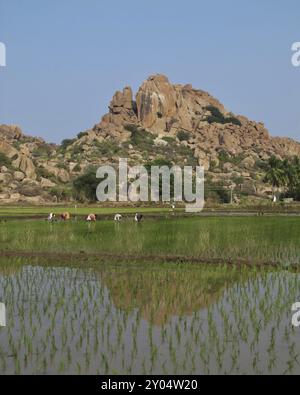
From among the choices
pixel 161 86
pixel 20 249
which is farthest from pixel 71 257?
pixel 161 86

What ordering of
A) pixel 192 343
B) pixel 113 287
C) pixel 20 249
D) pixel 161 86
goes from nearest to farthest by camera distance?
pixel 192 343 → pixel 113 287 → pixel 20 249 → pixel 161 86

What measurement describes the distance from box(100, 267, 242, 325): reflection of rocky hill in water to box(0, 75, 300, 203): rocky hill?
208ft

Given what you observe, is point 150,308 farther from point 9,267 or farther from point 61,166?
point 61,166

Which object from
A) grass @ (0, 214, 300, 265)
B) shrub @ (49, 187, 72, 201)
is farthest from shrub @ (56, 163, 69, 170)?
grass @ (0, 214, 300, 265)

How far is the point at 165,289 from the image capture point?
1265 centimetres

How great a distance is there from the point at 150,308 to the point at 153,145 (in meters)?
125

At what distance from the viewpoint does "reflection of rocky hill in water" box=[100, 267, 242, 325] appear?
1082cm

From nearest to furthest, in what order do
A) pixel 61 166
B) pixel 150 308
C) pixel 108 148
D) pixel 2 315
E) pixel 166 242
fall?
1. pixel 2 315
2. pixel 150 308
3. pixel 166 242
4. pixel 61 166
5. pixel 108 148

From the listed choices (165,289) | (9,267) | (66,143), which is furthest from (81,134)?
(165,289)

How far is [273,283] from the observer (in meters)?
13.5

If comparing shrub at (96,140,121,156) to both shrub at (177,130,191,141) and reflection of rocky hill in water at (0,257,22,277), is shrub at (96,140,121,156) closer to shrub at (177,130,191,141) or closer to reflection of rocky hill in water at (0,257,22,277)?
shrub at (177,130,191,141)

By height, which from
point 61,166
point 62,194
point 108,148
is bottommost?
point 62,194
